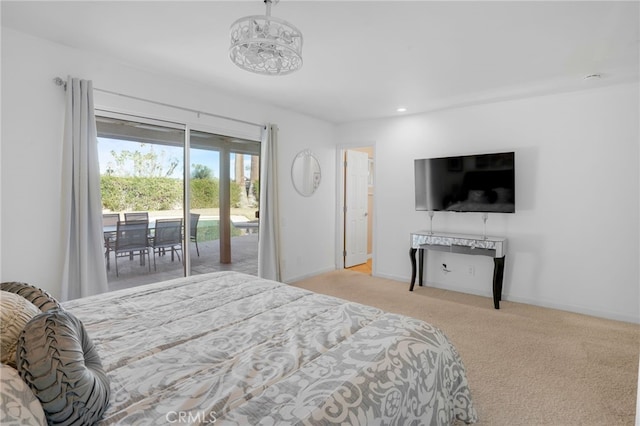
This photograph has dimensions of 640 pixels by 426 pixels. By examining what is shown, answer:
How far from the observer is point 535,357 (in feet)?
8.53

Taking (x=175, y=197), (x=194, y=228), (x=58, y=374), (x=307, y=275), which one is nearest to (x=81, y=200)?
(x=175, y=197)

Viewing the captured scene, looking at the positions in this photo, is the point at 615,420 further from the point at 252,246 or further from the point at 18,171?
the point at 18,171

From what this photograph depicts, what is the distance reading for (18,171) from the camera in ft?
8.15

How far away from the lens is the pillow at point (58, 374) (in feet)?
2.70

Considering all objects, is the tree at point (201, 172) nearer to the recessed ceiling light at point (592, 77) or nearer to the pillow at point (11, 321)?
the pillow at point (11, 321)

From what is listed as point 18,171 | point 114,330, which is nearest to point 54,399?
point 114,330

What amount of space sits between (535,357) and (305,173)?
11.7ft

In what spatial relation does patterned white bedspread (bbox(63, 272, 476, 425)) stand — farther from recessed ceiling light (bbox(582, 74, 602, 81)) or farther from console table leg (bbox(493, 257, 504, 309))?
recessed ceiling light (bbox(582, 74, 602, 81))

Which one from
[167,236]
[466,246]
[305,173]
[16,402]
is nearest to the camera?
[16,402]

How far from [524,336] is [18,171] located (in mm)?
4496

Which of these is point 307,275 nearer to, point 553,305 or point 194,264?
point 194,264

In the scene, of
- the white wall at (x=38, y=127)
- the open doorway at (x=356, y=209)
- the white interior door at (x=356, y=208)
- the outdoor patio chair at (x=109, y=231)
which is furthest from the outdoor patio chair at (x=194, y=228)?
the white interior door at (x=356, y=208)

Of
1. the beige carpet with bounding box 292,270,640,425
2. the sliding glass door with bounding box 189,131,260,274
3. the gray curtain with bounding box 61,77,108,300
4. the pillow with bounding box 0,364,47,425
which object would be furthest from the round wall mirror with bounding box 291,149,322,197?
the pillow with bounding box 0,364,47,425

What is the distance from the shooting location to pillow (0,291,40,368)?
2.86ft
